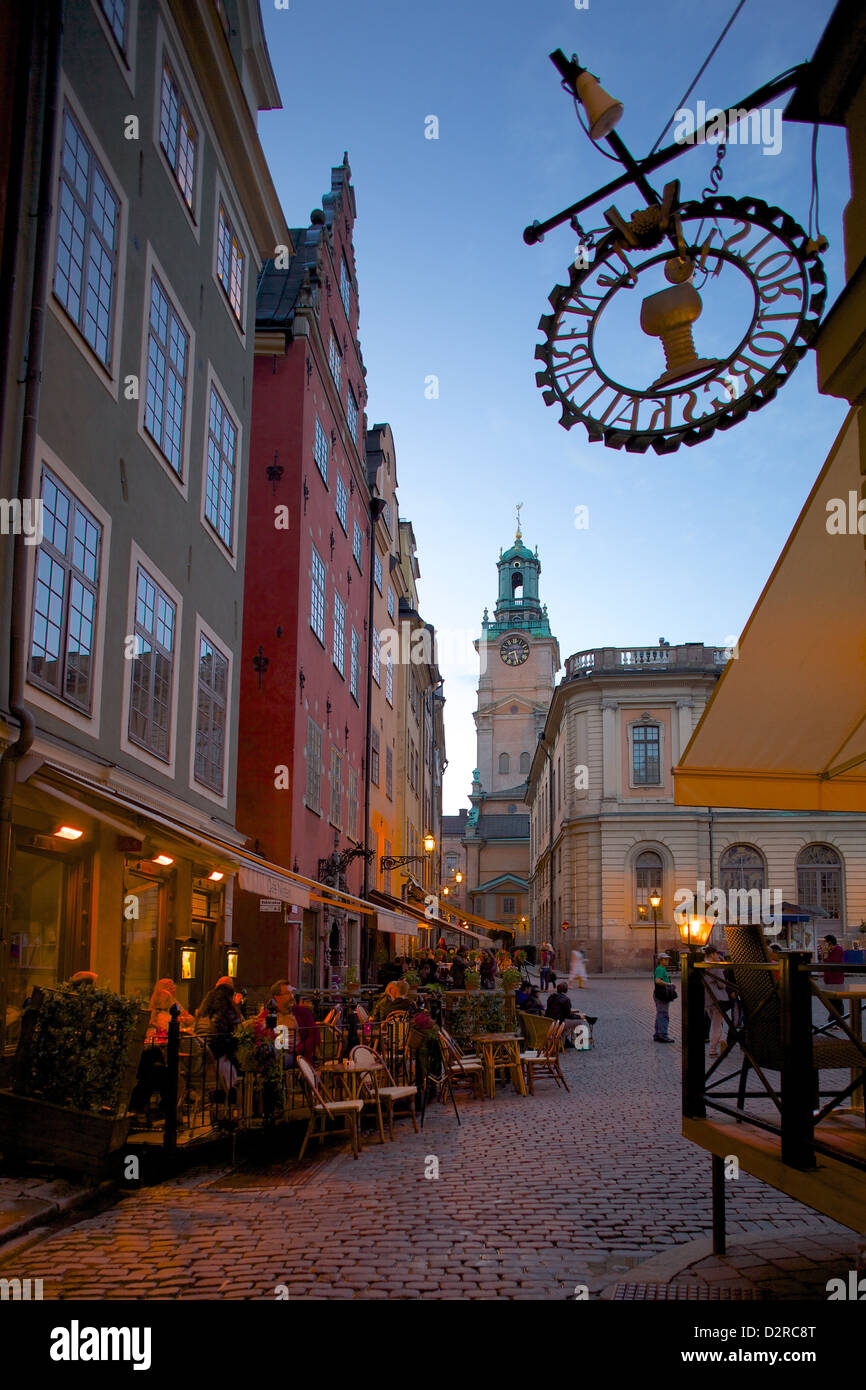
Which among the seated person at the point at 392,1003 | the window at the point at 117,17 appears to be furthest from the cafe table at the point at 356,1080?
the window at the point at 117,17

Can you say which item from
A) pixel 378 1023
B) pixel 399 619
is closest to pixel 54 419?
pixel 378 1023

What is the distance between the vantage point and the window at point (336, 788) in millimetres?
25734

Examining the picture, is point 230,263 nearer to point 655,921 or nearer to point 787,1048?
point 787,1048

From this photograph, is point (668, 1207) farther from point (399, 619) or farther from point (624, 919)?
point (624, 919)

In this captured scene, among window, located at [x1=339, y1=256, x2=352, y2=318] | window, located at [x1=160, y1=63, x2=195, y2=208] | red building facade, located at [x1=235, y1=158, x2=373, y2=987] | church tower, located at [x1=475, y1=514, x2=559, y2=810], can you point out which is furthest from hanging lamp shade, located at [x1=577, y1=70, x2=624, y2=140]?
church tower, located at [x1=475, y1=514, x2=559, y2=810]

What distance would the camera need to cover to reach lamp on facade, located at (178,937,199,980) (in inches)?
607

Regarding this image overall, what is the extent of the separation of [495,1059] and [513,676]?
10239 cm

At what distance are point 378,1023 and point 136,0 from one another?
41.0 feet

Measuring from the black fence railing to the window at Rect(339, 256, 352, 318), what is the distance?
24.7m

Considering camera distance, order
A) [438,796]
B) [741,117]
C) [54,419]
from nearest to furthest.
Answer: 1. [741,117]
2. [54,419]
3. [438,796]

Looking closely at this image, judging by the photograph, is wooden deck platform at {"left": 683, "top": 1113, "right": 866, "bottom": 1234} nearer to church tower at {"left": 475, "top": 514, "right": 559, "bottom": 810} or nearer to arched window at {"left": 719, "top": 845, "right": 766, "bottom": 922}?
arched window at {"left": 719, "top": 845, "right": 766, "bottom": 922}

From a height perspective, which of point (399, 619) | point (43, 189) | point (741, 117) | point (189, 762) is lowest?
point (189, 762)

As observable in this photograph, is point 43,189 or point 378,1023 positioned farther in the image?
point 378,1023

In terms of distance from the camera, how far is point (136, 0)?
42.4 ft
